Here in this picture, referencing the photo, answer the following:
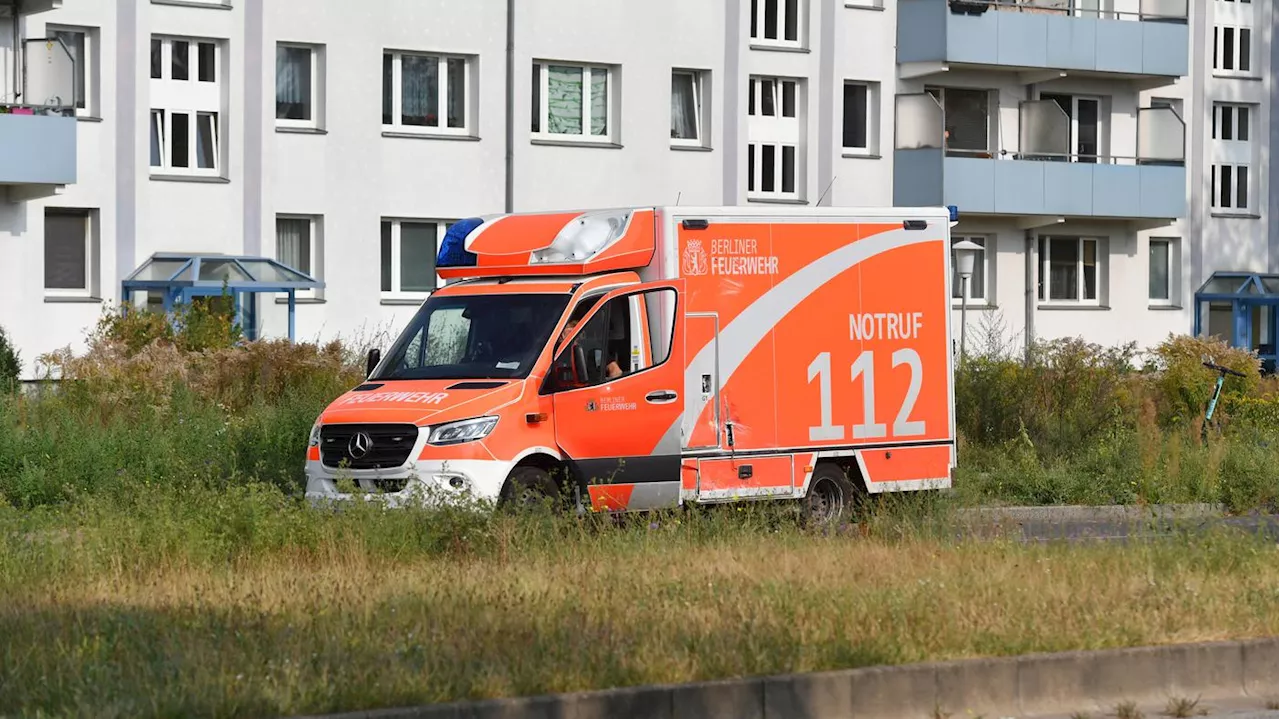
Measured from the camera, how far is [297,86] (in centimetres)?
3709

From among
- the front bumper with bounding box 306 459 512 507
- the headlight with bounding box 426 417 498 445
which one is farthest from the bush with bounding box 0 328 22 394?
the headlight with bounding box 426 417 498 445

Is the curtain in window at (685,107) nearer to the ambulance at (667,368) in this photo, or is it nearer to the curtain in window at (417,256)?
the curtain in window at (417,256)

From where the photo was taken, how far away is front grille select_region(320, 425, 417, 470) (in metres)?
14.7

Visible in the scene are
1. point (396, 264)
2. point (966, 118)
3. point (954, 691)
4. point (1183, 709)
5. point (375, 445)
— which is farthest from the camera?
point (966, 118)

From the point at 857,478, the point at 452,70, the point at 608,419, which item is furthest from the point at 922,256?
the point at 452,70

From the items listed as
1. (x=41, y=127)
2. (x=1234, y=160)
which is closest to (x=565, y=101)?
(x=41, y=127)

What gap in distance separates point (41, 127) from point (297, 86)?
5782 millimetres

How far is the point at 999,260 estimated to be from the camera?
147ft

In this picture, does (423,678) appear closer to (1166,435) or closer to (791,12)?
(1166,435)

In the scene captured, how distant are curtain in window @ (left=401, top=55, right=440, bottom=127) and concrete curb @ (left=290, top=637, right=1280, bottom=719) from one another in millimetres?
30008

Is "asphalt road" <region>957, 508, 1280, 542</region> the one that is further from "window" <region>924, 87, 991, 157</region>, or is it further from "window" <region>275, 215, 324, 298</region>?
"window" <region>924, 87, 991, 157</region>

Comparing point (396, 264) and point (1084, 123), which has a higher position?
point (1084, 123)

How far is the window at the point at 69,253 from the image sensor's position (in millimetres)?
35000

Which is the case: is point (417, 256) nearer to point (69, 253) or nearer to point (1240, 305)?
point (69, 253)
